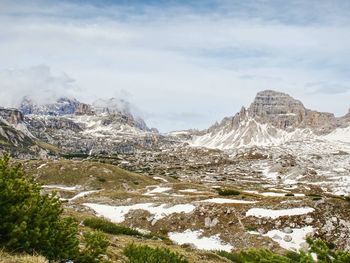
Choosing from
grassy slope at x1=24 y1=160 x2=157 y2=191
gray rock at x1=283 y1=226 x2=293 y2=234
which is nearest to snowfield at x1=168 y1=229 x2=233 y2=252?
gray rock at x1=283 y1=226 x2=293 y2=234

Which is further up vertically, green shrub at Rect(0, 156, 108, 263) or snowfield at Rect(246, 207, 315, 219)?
green shrub at Rect(0, 156, 108, 263)

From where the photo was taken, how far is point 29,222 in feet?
34.6

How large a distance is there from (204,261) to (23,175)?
469 inches

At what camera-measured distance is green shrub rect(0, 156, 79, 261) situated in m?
10.2

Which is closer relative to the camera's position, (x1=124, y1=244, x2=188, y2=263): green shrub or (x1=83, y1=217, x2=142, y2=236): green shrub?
(x1=124, y1=244, x2=188, y2=263): green shrub

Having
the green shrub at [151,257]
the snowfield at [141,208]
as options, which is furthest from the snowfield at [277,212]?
the green shrub at [151,257]

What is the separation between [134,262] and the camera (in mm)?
12656

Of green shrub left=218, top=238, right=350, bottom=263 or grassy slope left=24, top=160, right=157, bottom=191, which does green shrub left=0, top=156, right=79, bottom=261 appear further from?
grassy slope left=24, top=160, right=157, bottom=191

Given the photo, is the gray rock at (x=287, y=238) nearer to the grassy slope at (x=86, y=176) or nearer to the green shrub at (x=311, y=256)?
the green shrub at (x=311, y=256)

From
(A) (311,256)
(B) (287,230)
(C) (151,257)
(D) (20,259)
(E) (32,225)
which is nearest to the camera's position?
(A) (311,256)

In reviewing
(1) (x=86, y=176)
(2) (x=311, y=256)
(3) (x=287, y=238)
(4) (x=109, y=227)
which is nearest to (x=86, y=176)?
(1) (x=86, y=176)

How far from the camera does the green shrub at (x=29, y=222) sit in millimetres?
10188

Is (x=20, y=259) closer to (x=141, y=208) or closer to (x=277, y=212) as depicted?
(x=277, y=212)

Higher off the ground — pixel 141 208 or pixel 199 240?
pixel 141 208
